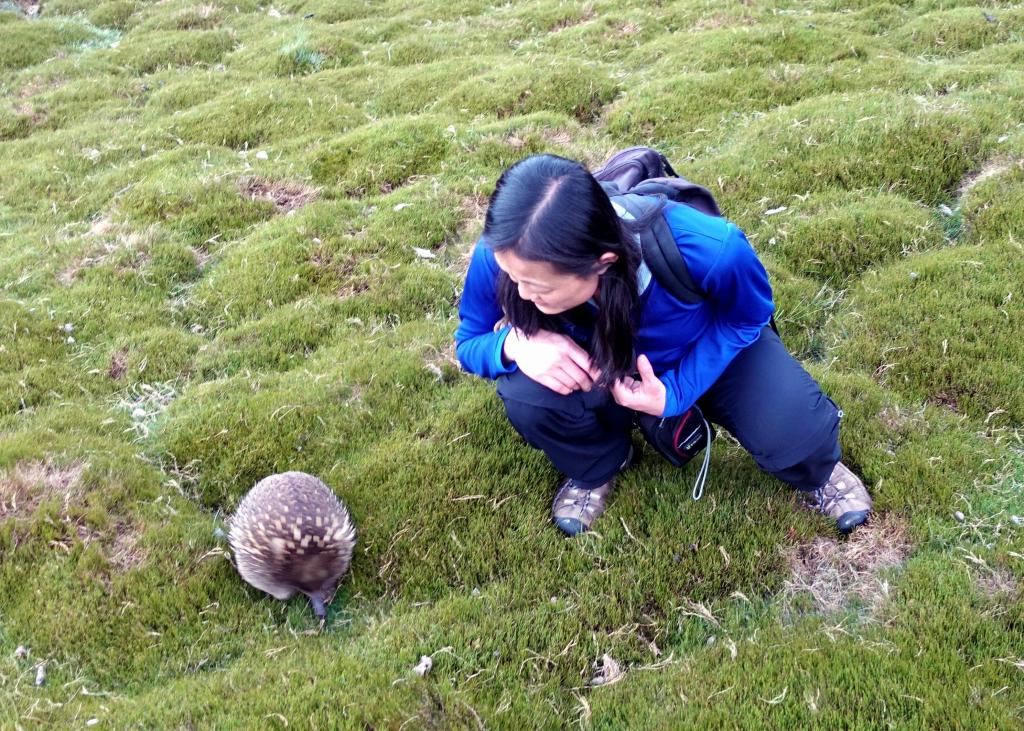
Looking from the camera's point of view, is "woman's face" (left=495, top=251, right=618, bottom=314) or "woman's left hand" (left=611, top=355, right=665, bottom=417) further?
"woman's left hand" (left=611, top=355, right=665, bottom=417)

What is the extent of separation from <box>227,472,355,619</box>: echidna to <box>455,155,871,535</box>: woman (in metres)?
0.99

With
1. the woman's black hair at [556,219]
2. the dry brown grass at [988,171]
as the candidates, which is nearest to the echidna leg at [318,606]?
the woman's black hair at [556,219]

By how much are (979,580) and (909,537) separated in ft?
1.18

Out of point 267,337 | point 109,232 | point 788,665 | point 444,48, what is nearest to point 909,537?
point 788,665

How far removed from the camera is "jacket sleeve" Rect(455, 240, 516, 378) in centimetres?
356

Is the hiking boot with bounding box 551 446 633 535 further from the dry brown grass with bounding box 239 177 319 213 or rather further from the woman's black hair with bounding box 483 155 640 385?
the dry brown grass with bounding box 239 177 319 213

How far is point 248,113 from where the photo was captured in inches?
350

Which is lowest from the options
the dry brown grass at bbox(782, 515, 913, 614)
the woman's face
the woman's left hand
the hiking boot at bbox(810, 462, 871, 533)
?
the dry brown grass at bbox(782, 515, 913, 614)

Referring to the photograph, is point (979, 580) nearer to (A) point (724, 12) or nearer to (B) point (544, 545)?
(B) point (544, 545)

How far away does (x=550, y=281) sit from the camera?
293 centimetres

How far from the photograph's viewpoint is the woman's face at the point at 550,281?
2883 mm

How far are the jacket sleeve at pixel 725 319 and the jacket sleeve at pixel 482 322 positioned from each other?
772mm

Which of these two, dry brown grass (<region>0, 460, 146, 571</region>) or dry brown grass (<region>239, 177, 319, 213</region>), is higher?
dry brown grass (<region>239, 177, 319, 213</region>)

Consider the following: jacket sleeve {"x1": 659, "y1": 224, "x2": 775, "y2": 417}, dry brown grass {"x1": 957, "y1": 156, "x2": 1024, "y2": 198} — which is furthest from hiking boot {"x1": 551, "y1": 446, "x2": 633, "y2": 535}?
dry brown grass {"x1": 957, "y1": 156, "x2": 1024, "y2": 198}
